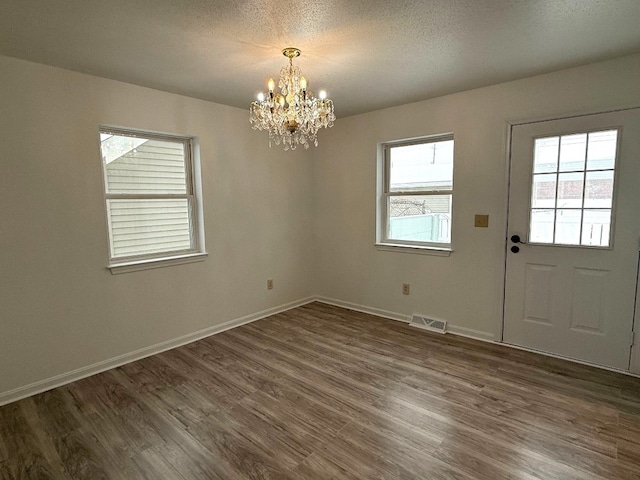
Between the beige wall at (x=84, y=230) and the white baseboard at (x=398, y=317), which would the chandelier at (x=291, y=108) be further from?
the white baseboard at (x=398, y=317)

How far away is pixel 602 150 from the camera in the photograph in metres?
2.67

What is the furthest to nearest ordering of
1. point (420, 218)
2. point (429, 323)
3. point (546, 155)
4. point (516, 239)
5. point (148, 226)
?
point (420, 218)
point (429, 323)
point (148, 226)
point (516, 239)
point (546, 155)

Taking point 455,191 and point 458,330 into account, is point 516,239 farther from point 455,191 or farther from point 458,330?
point 458,330

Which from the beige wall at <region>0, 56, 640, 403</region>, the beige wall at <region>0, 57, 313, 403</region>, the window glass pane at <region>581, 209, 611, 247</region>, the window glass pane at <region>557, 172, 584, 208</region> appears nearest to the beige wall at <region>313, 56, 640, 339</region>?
the beige wall at <region>0, 56, 640, 403</region>

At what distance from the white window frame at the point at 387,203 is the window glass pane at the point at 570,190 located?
3.35 ft

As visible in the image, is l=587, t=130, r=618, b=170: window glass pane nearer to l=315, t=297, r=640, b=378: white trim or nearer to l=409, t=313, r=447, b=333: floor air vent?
l=315, t=297, r=640, b=378: white trim

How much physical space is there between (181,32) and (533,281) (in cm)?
332

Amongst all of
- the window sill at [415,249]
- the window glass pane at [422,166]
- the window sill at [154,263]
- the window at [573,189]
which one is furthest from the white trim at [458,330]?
the window sill at [154,263]

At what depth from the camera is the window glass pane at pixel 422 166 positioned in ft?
11.6

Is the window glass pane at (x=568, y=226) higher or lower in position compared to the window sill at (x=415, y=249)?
higher

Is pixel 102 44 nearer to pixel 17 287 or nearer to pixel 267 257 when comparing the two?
pixel 17 287

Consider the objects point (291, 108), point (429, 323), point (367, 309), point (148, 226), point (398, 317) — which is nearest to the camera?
point (291, 108)

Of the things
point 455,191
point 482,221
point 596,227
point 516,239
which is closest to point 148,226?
point 455,191

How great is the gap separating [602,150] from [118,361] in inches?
169
